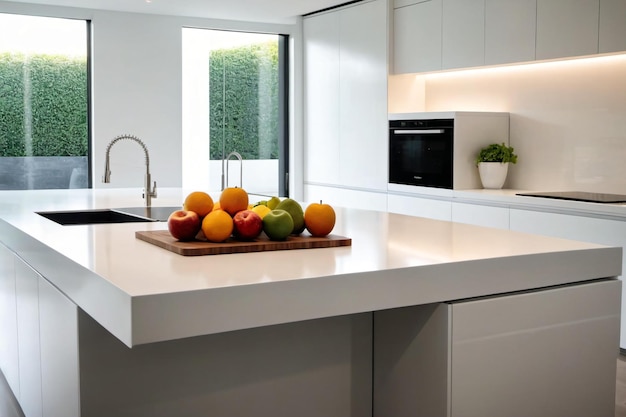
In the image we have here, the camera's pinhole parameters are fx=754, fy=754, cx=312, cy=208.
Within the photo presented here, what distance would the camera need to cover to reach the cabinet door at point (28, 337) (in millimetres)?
2550

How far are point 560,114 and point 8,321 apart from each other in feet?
11.8

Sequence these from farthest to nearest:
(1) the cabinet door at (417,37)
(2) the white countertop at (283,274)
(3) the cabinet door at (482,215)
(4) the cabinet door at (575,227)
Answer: (1) the cabinet door at (417,37) → (3) the cabinet door at (482,215) → (4) the cabinet door at (575,227) → (2) the white countertop at (283,274)

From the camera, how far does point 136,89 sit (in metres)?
6.68

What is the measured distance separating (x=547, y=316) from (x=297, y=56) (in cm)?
550

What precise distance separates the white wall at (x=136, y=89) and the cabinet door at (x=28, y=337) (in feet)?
12.6

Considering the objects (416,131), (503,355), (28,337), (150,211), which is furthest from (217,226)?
(416,131)

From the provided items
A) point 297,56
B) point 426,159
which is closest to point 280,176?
point 297,56

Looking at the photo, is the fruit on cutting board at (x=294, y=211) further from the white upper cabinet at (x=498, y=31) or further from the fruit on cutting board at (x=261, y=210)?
the white upper cabinet at (x=498, y=31)

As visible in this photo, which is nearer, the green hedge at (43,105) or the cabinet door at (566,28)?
the cabinet door at (566,28)

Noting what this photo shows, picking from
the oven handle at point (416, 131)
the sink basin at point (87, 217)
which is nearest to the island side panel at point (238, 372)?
the sink basin at point (87, 217)

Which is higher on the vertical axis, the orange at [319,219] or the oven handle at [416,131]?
the oven handle at [416,131]

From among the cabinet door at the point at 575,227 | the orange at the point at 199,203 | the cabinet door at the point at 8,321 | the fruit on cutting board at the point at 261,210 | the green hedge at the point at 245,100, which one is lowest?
the cabinet door at the point at 8,321

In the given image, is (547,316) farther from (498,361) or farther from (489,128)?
(489,128)

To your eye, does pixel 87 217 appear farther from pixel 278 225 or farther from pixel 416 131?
pixel 416 131
